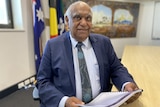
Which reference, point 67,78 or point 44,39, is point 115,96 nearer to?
point 67,78

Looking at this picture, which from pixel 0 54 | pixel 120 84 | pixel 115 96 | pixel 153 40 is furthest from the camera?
pixel 153 40

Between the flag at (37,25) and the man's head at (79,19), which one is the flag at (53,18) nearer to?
the flag at (37,25)

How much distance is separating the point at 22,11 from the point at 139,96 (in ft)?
8.37

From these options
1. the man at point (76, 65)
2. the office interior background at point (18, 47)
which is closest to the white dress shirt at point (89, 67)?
the man at point (76, 65)

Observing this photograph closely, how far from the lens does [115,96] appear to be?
0.85 metres

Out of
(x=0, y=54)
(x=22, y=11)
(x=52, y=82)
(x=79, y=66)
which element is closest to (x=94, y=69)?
(x=79, y=66)

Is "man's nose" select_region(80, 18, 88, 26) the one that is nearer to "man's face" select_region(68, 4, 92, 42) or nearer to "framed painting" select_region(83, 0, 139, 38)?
"man's face" select_region(68, 4, 92, 42)

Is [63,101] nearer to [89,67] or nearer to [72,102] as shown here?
[72,102]

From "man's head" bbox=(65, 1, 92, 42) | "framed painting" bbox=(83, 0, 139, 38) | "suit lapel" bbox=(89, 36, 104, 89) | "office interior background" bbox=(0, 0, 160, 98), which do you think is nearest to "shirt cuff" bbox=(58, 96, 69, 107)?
"suit lapel" bbox=(89, 36, 104, 89)

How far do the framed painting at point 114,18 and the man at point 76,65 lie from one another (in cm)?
347

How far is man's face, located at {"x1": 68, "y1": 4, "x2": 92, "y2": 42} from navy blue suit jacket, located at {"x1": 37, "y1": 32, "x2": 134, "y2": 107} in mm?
87

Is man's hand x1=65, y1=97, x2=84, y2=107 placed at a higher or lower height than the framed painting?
lower

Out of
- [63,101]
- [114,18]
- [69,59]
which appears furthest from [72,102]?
[114,18]

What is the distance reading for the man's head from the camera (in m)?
1.10
